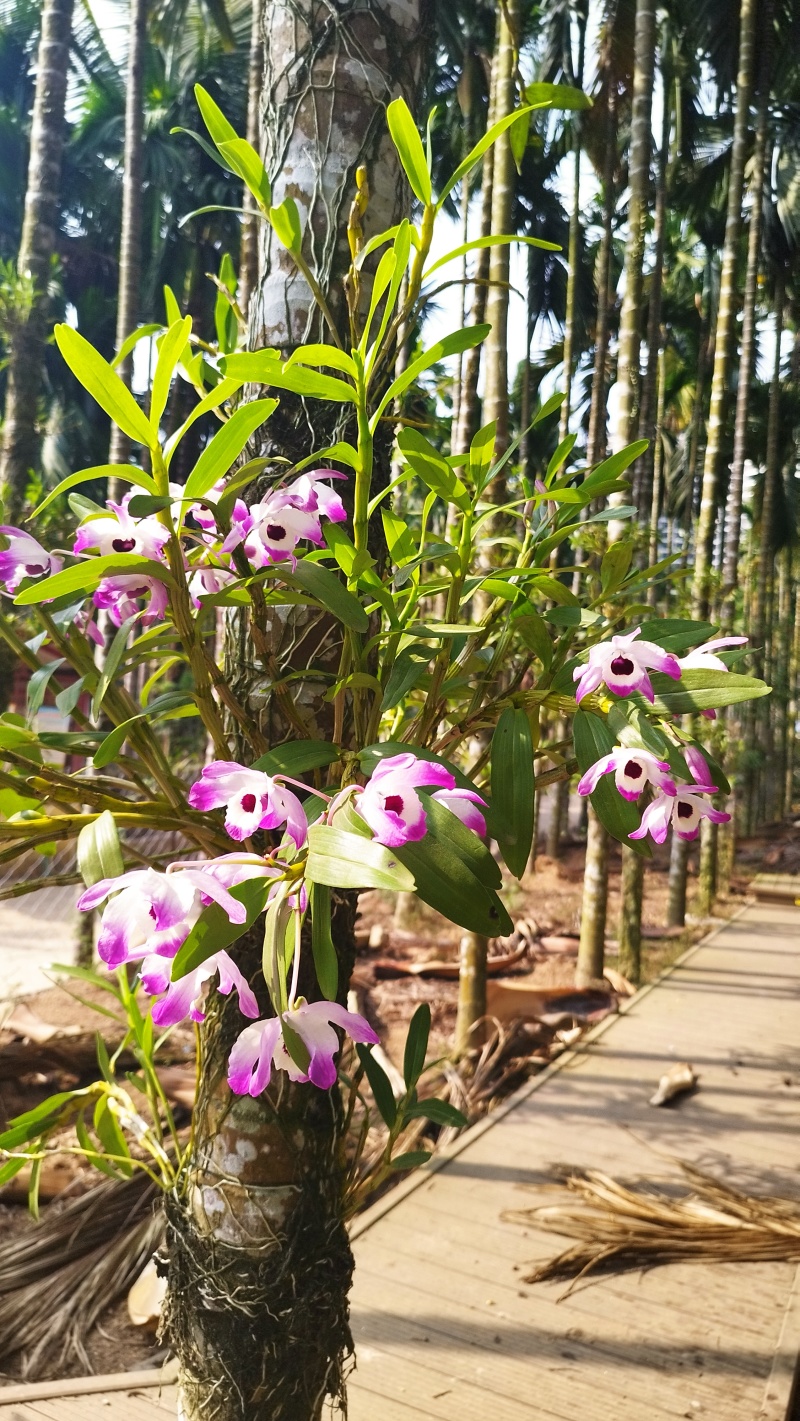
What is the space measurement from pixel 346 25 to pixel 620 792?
757 millimetres

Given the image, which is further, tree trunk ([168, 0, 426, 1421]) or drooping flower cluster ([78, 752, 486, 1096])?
tree trunk ([168, 0, 426, 1421])

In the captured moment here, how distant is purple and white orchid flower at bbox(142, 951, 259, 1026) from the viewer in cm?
53

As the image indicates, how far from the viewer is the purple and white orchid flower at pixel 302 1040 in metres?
0.57

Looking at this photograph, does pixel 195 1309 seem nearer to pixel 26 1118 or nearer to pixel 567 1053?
pixel 26 1118

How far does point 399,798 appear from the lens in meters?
0.52

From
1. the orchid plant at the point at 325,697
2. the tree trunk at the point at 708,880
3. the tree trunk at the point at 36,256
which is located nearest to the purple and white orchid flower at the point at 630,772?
the orchid plant at the point at 325,697

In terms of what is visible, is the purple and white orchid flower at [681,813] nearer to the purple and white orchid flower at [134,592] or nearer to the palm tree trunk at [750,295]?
the purple and white orchid flower at [134,592]

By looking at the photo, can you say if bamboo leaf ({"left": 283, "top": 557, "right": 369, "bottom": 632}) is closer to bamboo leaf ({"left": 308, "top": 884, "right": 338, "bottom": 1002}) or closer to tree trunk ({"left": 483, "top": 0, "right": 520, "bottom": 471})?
bamboo leaf ({"left": 308, "top": 884, "right": 338, "bottom": 1002})

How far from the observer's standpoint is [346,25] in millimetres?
914

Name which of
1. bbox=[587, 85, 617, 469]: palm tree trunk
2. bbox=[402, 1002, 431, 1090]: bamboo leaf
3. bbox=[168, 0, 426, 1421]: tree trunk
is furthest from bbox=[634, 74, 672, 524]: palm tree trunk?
bbox=[402, 1002, 431, 1090]: bamboo leaf

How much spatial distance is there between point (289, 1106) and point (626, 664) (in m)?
0.51

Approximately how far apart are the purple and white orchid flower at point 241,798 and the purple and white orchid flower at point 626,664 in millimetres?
205

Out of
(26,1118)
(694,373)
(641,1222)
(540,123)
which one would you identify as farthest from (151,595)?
(694,373)

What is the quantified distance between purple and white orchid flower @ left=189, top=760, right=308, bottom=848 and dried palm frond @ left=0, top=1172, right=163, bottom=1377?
5.34ft
